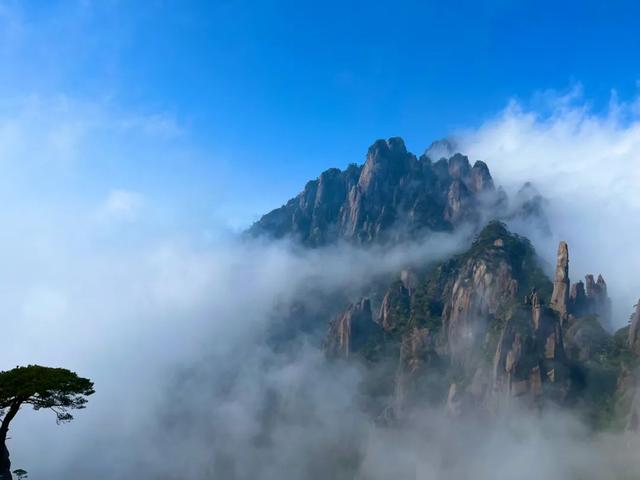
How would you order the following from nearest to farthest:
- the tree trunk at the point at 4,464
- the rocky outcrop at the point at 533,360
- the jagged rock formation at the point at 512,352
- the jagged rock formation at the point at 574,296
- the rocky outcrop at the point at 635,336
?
the tree trunk at the point at 4,464 < the rocky outcrop at the point at 635,336 < the jagged rock formation at the point at 512,352 < the rocky outcrop at the point at 533,360 < the jagged rock formation at the point at 574,296

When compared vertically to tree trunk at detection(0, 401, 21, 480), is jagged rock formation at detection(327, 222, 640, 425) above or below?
above

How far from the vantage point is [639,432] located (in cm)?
11544

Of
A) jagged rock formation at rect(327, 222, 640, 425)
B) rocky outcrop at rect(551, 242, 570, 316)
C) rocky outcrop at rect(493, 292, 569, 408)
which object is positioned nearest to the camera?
jagged rock formation at rect(327, 222, 640, 425)

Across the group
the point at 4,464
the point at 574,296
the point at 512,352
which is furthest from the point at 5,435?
the point at 574,296

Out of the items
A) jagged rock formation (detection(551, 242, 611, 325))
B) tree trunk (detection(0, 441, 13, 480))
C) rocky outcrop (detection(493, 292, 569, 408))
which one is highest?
jagged rock formation (detection(551, 242, 611, 325))

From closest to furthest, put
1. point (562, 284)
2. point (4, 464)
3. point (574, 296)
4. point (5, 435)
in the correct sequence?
point (5, 435), point (4, 464), point (562, 284), point (574, 296)

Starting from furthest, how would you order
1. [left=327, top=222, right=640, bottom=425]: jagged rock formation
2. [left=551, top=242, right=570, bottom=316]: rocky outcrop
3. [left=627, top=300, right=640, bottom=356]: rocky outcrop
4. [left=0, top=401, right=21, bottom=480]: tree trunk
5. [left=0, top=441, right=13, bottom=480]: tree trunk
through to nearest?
1. [left=551, top=242, right=570, bottom=316]: rocky outcrop
2. [left=327, top=222, right=640, bottom=425]: jagged rock formation
3. [left=627, top=300, right=640, bottom=356]: rocky outcrop
4. [left=0, top=441, right=13, bottom=480]: tree trunk
5. [left=0, top=401, right=21, bottom=480]: tree trunk

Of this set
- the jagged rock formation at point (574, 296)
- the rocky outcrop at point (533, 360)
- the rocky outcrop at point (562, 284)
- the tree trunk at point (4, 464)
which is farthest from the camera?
the jagged rock formation at point (574, 296)

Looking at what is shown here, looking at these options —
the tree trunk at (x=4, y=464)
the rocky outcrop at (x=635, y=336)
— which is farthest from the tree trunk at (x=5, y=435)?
the rocky outcrop at (x=635, y=336)

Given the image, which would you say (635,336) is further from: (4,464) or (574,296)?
(4,464)

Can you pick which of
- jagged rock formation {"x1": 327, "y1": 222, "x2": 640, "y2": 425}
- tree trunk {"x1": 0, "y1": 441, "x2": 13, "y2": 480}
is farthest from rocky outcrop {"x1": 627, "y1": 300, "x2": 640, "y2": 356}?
tree trunk {"x1": 0, "y1": 441, "x2": 13, "y2": 480}

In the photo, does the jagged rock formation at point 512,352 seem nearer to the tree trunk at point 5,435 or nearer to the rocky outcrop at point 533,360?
the rocky outcrop at point 533,360

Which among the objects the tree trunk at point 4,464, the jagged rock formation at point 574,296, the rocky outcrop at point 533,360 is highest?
the jagged rock formation at point 574,296

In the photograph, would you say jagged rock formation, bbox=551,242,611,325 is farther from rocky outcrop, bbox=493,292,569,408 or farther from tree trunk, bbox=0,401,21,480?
tree trunk, bbox=0,401,21,480
